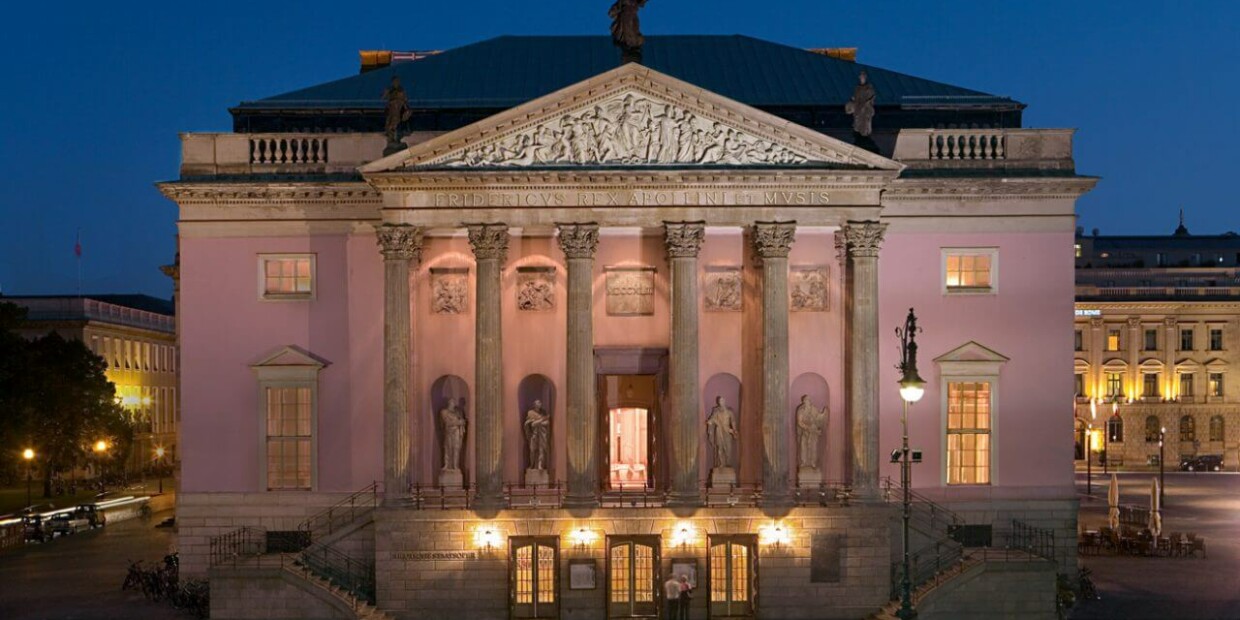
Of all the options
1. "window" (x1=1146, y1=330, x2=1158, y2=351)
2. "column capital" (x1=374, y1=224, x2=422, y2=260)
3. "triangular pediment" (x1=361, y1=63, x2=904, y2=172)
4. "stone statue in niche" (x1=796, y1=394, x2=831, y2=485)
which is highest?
"triangular pediment" (x1=361, y1=63, x2=904, y2=172)

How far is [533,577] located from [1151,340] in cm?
8079

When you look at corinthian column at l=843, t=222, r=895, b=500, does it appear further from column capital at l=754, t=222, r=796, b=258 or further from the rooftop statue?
the rooftop statue

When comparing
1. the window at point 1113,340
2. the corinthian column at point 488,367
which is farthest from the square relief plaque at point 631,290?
the window at point 1113,340

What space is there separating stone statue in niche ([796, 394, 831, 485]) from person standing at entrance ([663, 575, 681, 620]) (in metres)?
6.27

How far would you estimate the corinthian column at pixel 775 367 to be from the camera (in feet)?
132

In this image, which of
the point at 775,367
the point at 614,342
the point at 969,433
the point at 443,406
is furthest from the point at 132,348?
the point at 969,433

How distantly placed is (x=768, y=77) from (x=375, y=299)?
1706 cm

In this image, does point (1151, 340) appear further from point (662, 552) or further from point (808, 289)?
point (662, 552)

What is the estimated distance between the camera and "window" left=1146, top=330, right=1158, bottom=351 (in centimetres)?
10662

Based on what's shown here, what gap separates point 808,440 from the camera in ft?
139

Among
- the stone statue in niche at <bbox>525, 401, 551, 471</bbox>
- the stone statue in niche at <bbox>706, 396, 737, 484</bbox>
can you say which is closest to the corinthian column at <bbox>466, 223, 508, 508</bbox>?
the stone statue in niche at <bbox>525, 401, 551, 471</bbox>

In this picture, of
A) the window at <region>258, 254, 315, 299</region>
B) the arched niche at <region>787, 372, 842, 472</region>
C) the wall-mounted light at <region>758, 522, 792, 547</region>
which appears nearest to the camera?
the wall-mounted light at <region>758, 522, 792, 547</region>

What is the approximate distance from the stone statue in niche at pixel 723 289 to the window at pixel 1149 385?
72.4 meters

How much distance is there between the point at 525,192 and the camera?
40375mm
